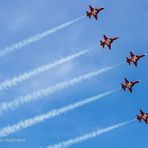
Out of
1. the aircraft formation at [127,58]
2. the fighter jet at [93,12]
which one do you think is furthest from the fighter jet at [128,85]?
the fighter jet at [93,12]

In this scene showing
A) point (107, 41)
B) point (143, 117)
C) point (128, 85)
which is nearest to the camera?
point (107, 41)

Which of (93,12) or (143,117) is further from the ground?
(93,12)

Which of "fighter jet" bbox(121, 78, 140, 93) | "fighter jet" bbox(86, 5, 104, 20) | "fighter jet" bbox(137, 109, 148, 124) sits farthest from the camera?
"fighter jet" bbox(137, 109, 148, 124)

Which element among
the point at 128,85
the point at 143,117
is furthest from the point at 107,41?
the point at 143,117

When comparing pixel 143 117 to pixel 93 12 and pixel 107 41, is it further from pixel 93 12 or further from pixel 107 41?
pixel 93 12

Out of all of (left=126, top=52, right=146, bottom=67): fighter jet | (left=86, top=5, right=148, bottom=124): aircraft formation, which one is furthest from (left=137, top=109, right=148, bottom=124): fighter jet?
(left=126, top=52, right=146, bottom=67): fighter jet

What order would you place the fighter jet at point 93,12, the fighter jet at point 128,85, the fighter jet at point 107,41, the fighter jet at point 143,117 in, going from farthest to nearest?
the fighter jet at point 143,117 → the fighter jet at point 128,85 → the fighter jet at point 107,41 → the fighter jet at point 93,12

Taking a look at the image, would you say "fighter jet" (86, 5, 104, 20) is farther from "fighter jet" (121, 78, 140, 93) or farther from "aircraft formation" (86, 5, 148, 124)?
"fighter jet" (121, 78, 140, 93)

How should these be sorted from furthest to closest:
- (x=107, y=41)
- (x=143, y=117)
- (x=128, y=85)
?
(x=143, y=117) → (x=128, y=85) → (x=107, y=41)

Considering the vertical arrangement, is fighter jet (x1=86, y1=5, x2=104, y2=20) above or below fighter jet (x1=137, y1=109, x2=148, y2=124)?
above

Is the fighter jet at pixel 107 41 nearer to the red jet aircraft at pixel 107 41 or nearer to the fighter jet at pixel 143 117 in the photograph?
the red jet aircraft at pixel 107 41

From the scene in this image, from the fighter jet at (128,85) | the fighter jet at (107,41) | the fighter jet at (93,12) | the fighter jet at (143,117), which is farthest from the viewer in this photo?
the fighter jet at (143,117)

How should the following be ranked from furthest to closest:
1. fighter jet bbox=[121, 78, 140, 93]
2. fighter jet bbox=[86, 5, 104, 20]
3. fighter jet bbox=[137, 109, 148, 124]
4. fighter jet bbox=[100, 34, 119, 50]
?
fighter jet bbox=[137, 109, 148, 124]
fighter jet bbox=[121, 78, 140, 93]
fighter jet bbox=[100, 34, 119, 50]
fighter jet bbox=[86, 5, 104, 20]

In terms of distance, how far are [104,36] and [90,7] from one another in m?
13.2
